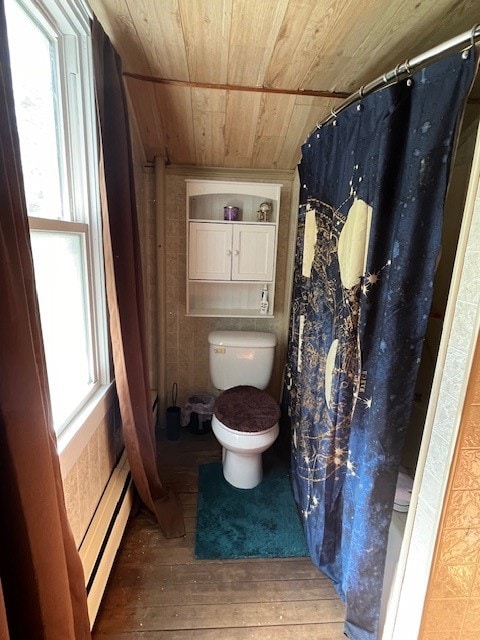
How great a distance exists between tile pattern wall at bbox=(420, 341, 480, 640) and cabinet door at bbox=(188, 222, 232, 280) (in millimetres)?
1557

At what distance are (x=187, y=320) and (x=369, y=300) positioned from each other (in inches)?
58.4

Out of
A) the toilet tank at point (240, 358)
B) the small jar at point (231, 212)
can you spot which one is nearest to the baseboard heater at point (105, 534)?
the toilet tank at point (240, 358)

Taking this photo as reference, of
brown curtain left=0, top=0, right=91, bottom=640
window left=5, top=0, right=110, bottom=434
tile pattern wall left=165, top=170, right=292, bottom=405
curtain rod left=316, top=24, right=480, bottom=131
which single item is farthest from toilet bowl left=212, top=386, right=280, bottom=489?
curtain rod left=316, top=24, right=480, bottom=131

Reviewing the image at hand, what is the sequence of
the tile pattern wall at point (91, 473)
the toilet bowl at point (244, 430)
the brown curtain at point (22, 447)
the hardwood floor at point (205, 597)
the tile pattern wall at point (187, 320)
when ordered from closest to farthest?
the brown curtain at point (22, 447), the tile pattern wall at point (91, 473), the hardwood floor at point (205, 597), the toilet bowl at point (244, 430), the tile pattern wall at point (187, 320)

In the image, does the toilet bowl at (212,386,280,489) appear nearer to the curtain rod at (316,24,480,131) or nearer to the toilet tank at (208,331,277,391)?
the toilet tank at (208,331,277,391)

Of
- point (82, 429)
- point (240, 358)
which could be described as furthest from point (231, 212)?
point (82, 429)

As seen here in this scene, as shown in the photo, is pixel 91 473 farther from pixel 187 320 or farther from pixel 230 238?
pixel 230 238

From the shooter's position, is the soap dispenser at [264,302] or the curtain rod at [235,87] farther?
the soap dispenser at [264,302]

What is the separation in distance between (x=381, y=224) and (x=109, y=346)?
1190mm

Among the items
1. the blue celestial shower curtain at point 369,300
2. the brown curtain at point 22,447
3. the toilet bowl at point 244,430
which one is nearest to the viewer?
the brown curtain at point 22,447

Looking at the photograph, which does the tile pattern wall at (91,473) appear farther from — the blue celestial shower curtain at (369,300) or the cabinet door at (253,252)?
the cabinet door at (253,252)

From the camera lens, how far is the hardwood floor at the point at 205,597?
3.88ft

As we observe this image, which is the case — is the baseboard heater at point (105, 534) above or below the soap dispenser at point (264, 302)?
below

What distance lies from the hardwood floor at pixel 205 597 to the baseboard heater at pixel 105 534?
0.48ft
